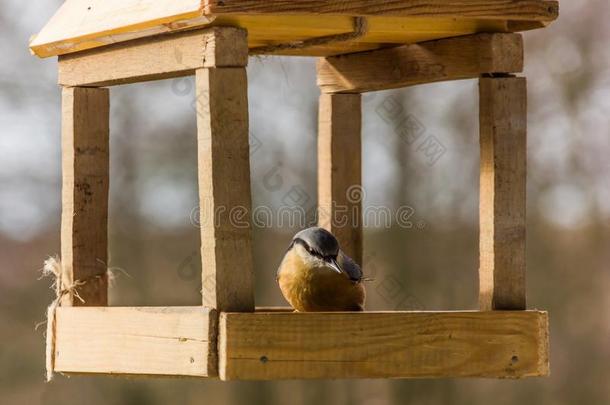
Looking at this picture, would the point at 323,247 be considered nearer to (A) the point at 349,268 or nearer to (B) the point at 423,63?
(A) the point at 349,268

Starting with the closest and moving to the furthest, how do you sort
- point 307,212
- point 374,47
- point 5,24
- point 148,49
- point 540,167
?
point 148,49 → point 374,47 → point 307,212 → point 5,24 → point 540,167

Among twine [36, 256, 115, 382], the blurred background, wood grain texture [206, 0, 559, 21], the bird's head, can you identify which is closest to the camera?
wood grain texture [206, 0, 559, 21]

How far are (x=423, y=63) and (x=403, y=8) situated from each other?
0.57m

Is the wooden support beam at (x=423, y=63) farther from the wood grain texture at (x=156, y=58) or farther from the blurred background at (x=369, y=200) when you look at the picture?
the blurred background at (x=369, y=200)

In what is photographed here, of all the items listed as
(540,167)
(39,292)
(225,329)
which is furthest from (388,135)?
(225,329)

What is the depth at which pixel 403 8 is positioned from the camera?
11.0 feet

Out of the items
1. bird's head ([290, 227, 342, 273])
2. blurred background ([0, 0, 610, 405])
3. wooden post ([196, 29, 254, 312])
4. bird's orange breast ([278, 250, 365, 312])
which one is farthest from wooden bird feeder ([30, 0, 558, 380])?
blurred background ([0, 0, 610, 405])

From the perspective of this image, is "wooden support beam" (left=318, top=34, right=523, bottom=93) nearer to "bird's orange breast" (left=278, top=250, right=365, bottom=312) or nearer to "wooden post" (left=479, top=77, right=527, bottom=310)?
"wooden post" (left=479, top=77, right=527, bottom=310)

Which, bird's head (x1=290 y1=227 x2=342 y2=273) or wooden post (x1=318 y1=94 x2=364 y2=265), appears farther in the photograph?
wooden post (x1=318 y1=94 x2=364 y2=265)

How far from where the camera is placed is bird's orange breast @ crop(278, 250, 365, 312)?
3.63 meters

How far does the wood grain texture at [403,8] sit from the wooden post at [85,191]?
0.88 meters

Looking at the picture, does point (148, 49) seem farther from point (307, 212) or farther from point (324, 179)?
point (307, 212)

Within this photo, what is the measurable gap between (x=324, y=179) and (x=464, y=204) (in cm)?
357

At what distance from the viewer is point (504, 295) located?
362cm
